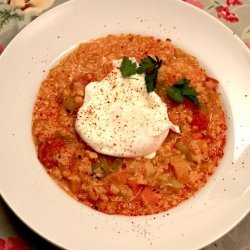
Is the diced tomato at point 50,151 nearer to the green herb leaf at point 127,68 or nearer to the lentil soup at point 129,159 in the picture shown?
the lentil soup at point 129,159

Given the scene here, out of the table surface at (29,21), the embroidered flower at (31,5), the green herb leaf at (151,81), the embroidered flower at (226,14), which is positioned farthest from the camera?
the embroidered flower at (226,14)

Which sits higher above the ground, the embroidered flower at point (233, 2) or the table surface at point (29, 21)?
the embroidered flower at point (233, 2)

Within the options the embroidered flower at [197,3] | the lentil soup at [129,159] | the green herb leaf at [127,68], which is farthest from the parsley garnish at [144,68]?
the embroidered flower at [197,3]

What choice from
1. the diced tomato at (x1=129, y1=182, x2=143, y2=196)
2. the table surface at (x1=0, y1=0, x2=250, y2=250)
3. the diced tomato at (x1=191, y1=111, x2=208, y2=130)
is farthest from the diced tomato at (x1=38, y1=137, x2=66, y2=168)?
the diced tomato at (x1=191, y1=111, x2=208, y2=130)

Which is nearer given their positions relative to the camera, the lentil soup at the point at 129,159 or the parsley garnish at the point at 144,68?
the lentil soup at the point at 129,159

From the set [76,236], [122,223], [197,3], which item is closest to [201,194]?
[122,223]

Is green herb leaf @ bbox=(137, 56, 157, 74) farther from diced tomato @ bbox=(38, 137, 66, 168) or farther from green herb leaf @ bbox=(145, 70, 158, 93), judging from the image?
diced tomato @ bbox=(38, 137, 66, 168)

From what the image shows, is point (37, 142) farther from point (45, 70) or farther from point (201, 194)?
point (201, 194)
